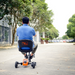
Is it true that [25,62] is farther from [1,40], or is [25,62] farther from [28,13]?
[1,40]

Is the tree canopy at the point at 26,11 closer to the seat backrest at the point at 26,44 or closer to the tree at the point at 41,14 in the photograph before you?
the tree at the point at 41,14

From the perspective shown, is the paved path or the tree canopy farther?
the tree canopy

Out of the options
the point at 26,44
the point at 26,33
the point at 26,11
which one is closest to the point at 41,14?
the point at 26,11

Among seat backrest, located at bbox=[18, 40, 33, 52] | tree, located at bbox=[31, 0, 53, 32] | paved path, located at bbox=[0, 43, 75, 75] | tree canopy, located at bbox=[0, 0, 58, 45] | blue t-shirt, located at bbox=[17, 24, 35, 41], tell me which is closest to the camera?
paved path, located at bbox=[0, 43, 75, 75]

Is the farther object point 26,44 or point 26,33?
point 26,33

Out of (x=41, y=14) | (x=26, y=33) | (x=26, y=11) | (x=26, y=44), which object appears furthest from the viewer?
(x=41, y=14)

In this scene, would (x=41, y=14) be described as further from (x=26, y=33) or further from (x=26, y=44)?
(x=26, y=44)

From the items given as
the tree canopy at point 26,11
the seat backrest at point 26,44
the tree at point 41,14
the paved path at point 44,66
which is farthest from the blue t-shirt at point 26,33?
the tree at point 41,14

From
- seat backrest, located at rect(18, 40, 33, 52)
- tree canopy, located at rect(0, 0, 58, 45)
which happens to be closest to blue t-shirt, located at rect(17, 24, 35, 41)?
seat backrest, located at rect(18, 40, 33, 52)

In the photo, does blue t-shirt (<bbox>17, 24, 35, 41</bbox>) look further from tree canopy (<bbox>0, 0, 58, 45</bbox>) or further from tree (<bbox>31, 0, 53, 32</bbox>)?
tree (<bbox>31, 0, 53, 32</bbox>)

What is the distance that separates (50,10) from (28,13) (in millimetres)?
13172

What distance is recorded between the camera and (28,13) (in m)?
15.7

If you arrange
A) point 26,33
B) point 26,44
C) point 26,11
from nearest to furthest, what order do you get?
point 26,44
point 26,33
point 26,11

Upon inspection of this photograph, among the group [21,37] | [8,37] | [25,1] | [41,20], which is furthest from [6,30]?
[21,37]
